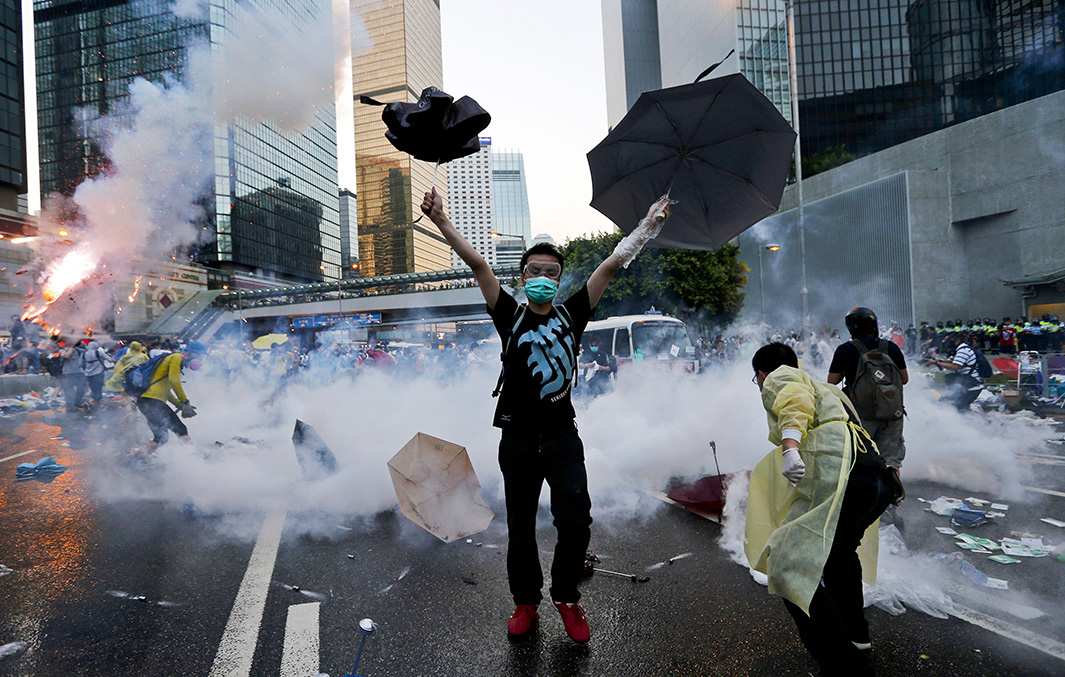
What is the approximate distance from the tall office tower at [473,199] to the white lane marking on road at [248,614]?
106 metres

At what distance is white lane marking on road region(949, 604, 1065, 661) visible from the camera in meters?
2.39

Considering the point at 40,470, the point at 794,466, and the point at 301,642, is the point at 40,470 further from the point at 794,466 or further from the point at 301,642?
the point at 794,466

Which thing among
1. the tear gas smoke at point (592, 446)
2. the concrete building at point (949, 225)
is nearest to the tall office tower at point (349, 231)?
the concrete building at point (949, 225)

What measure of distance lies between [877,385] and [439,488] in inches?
121

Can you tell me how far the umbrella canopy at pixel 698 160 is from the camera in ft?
10.4

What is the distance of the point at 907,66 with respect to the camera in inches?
1690

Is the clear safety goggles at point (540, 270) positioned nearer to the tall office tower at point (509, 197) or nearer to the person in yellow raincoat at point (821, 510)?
the person in yellow raincoat at point (821, 510)

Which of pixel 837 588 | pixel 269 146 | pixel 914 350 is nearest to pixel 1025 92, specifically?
pixel 914 350

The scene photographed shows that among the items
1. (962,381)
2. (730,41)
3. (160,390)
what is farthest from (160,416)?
(730,41)

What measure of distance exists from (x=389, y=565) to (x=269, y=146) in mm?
10050

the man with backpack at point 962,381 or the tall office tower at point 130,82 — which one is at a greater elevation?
the tall office tower at point 130,82

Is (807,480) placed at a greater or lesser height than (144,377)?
lesser

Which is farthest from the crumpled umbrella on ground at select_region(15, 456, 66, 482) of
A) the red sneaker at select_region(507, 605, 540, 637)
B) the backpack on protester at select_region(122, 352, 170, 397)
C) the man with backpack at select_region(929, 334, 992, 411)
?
the man with backpack at select_region(929, 334, 992, 411)

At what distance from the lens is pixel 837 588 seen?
238 centimetres
